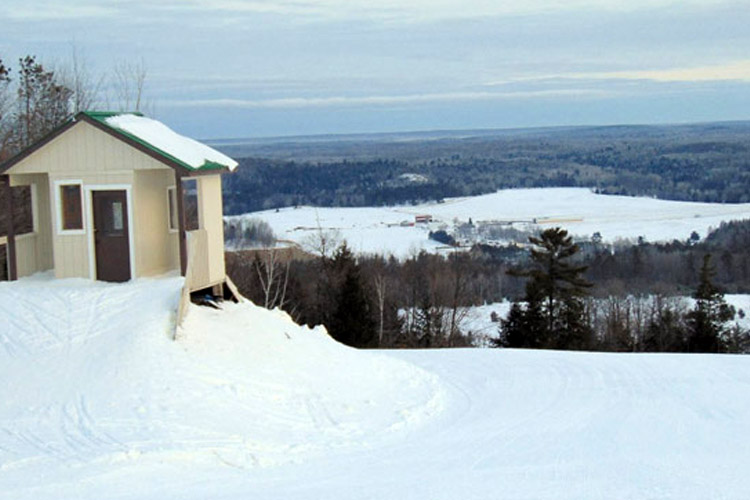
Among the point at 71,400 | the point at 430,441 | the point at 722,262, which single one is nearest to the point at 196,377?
the point at 71,400

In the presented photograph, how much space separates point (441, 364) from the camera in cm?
1864

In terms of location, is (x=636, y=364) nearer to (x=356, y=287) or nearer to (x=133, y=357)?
(x=133, y=357)

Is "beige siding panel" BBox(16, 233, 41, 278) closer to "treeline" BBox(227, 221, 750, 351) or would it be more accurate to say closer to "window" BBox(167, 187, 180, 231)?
"window" BBox(167, 187, 180, 231)

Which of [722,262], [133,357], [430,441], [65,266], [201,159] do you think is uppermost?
[201,159]

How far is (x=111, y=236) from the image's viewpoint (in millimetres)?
16172

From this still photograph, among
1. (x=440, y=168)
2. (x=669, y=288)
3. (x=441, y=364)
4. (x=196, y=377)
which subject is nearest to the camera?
(x=196, y=377)

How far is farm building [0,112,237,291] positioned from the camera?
1585 centimetres

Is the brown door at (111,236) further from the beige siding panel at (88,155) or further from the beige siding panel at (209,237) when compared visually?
the beige siding panel at (209,237)

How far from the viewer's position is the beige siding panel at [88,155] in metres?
15.9

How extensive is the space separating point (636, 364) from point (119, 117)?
1191 cm

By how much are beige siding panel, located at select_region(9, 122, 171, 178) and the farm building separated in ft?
0.06

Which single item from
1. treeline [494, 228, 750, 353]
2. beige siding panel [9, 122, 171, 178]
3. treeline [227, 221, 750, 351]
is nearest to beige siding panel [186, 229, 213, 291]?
beige siding panel [9, 122, 171, 178]

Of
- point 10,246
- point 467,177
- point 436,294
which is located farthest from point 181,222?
point 467,177

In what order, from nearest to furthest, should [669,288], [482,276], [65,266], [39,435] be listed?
[39,435], [65,266], [669,288], [482,276]
